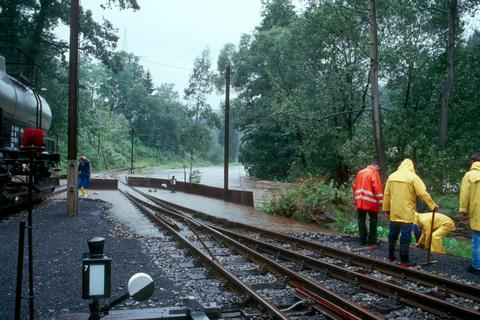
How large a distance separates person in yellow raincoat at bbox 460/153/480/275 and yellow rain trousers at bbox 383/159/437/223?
53 centimetres

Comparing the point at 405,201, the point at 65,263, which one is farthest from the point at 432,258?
the point at 65,263

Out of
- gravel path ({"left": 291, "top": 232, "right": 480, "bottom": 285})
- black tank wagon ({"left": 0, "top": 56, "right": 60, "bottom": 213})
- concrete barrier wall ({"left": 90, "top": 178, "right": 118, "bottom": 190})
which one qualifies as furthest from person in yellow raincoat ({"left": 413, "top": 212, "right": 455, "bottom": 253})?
concrete barrier wall ({"left": 90, "top": 178, "right": 118, "bottom": 190})

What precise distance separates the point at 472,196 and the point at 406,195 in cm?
106

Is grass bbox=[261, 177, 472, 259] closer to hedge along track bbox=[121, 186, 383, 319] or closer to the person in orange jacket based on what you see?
the person in orange jacket

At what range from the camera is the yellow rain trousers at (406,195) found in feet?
26.9

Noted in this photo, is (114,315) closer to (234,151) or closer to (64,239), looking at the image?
(64,239)

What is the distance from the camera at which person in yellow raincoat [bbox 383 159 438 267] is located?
8.20 meters

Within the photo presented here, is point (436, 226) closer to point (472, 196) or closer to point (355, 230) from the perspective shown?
point (472, 196)

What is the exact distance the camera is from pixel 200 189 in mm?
27141

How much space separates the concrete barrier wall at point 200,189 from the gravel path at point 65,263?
808cm

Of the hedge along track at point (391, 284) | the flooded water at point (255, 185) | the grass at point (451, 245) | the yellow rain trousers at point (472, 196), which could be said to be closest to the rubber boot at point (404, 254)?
the hedge along track at point (391, 284)

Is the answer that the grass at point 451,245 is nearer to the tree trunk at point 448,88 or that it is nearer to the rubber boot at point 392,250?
the rubber boot at point 392,250

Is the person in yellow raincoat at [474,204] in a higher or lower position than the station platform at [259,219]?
higher

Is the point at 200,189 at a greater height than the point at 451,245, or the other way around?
the point at 200,189
